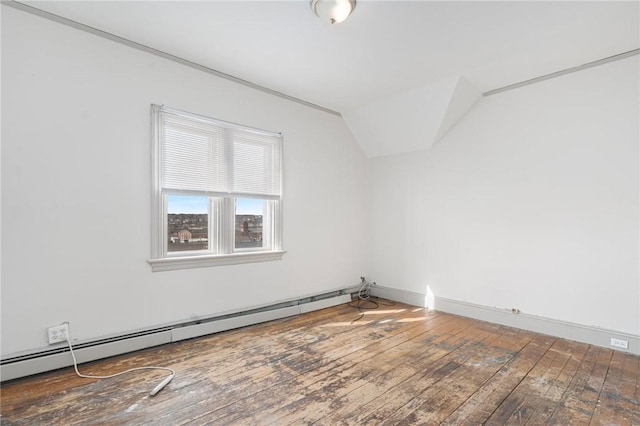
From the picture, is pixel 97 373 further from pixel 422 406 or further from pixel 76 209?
pixel 422 406

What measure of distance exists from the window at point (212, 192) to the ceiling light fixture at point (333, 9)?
1.55 meters

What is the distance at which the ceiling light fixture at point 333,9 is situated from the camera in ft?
6.89

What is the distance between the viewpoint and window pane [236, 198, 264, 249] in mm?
3453

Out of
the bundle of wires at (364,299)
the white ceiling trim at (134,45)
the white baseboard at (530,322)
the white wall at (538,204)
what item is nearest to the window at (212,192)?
the white ceiling trim at (134,45)

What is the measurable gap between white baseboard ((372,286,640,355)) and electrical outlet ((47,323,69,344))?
12.4 feet

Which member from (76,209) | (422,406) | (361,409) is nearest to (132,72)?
(76,209)

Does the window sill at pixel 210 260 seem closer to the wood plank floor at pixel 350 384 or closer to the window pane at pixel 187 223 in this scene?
the window pane at pixel 187 223

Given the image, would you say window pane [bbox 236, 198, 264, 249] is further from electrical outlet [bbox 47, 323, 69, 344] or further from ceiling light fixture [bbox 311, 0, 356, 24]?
ceiling light fixture [bbox 311, 0, 356, 24]

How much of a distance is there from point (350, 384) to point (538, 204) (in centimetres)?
273

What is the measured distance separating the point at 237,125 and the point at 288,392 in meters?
2.64

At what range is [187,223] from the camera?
3064 millimetres

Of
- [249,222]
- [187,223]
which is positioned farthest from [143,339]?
[249,222]

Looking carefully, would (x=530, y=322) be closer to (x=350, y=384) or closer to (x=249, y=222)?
(x=350, y=384)

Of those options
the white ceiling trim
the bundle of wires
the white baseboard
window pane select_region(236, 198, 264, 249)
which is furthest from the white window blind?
the white baseboard
